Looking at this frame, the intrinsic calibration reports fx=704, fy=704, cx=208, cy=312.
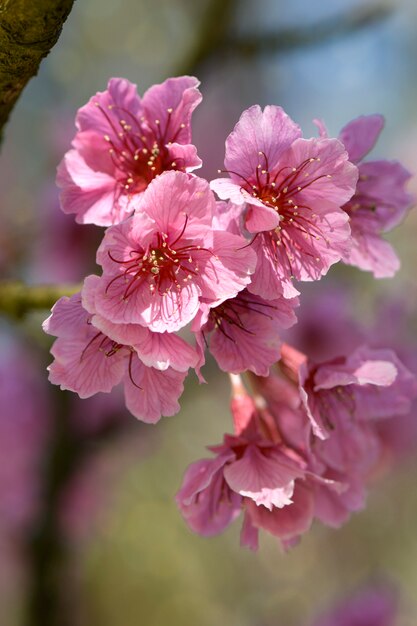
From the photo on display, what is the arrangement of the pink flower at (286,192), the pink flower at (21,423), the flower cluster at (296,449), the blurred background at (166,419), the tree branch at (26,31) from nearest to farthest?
the tree branch at (26,31)
the pink flower at (286,192)
the flower cluster at (296,449)
the blurred background at (166,419)
the pink flower at (21,423)

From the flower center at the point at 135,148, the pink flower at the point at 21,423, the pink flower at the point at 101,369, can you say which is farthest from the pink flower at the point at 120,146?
the pink flower at the point at 21,423

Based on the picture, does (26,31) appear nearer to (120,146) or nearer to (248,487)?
(120,146)

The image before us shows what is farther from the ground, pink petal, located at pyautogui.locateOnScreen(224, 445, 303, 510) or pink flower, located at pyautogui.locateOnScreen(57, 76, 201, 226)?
pink flower, located at pyautogui.locateOnScreen(57, 76, 201, 226)

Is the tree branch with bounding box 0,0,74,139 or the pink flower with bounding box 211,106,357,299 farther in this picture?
the pink flower with bounding box 211,106,357,299

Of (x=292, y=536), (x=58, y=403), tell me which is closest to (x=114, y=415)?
(x=58, y=403)

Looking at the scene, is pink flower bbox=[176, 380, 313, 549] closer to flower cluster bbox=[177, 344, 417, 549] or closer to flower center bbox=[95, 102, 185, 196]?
flower cluster bbox=[177, 344, 417, 549]

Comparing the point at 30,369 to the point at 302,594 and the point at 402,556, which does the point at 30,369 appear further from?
the point at 402,556

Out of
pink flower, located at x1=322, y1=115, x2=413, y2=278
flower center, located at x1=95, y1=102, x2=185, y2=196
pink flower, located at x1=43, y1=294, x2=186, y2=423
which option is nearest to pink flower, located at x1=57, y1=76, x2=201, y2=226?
flower center, located at x1=95, y1=102, x2=185, y2=196

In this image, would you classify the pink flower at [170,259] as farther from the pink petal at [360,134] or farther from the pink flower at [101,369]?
the pink petal at [360,134]
